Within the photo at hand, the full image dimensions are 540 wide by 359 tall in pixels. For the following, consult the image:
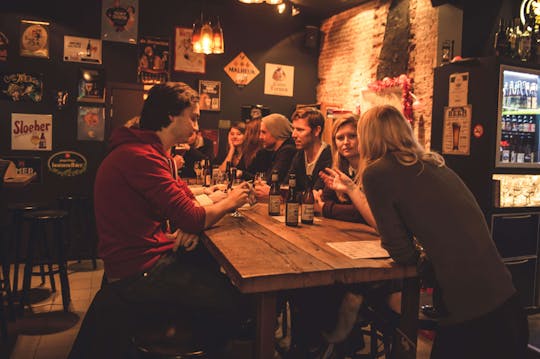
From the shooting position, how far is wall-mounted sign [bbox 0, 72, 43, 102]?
5.25 m

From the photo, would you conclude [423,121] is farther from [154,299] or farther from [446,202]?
[154,299]

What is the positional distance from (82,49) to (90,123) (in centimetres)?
85

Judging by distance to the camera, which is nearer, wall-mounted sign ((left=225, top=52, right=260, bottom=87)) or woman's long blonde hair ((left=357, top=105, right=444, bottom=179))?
woman's long blonde hair ((left=357, top=105, right=444, bottom=179))

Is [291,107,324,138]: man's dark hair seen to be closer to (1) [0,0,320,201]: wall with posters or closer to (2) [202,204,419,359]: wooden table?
(2) [202,204,419,359]: wooden table

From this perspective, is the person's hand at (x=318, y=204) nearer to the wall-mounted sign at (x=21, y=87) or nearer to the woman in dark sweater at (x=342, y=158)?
the woman in dark sweater at (x=342, y=158)

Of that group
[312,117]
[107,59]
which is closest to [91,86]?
[107,59]

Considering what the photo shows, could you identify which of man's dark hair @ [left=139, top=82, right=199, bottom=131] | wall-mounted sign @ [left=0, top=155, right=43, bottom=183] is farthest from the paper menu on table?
wall-mounted sign @ [left=0, top=155, right=43, bottom=183]

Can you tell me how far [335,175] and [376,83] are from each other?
3268 mm

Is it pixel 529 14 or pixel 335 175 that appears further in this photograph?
pixel 529 14

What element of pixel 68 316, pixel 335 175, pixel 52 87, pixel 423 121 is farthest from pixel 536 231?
pixel 52 87

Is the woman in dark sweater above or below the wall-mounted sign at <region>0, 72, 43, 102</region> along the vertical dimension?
below

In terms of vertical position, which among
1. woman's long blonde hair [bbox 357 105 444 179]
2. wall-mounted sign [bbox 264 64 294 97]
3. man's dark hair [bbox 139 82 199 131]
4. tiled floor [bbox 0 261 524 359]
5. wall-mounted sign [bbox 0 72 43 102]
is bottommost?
tiled floor [bbox 0 261 524 359]

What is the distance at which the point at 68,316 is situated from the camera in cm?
370

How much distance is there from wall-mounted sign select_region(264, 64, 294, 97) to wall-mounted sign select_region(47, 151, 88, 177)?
8.32 ft
